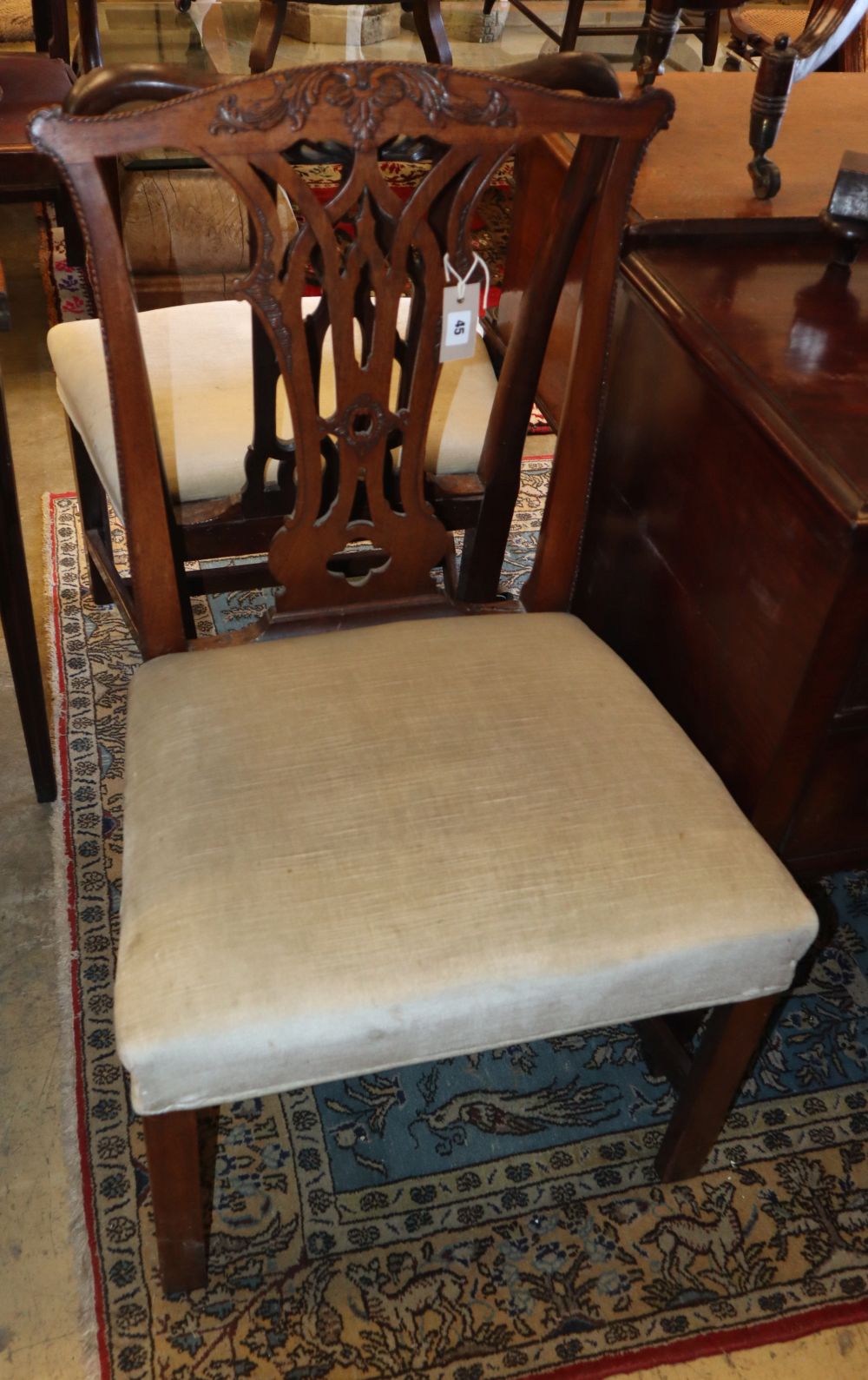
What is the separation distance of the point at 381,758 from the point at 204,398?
2.08 ft

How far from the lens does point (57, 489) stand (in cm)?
225

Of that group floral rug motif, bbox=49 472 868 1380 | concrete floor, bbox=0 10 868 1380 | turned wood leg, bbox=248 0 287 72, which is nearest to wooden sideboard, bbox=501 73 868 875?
floral rug motif, bbox=49 472 868 1380

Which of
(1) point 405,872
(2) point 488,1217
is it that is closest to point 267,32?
(1) point 405,872

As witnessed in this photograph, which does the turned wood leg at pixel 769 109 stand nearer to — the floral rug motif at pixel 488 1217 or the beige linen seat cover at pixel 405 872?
the beige linen seat cover at pixel 405 872

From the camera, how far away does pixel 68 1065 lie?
136cm

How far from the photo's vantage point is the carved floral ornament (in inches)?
36.3

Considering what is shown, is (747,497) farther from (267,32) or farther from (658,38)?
(267,32)

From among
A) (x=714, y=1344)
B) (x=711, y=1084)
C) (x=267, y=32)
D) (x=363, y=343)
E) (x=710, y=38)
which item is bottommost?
(x=714, y=1344)

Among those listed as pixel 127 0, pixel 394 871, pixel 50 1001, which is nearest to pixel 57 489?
pixel 50 1001

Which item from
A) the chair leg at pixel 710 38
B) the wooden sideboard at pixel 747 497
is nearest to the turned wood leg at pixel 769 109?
the wooden sideboard at pixel 747 497

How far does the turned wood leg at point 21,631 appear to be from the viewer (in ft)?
4.63

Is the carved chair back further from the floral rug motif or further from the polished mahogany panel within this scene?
the floral rug motif

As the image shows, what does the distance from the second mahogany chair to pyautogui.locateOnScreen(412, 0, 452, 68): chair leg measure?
165cm

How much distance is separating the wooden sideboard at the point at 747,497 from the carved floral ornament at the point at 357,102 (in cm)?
31
